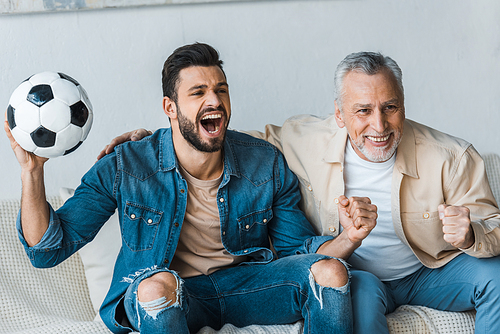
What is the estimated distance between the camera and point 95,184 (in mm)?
1723

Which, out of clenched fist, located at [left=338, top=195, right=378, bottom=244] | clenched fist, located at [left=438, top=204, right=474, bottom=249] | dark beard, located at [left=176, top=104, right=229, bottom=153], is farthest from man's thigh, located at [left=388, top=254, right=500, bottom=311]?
dark beard, located at [left=176, top=104, right=229, bottom=153]

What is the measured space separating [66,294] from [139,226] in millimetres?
527

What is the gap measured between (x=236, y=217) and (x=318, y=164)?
37 centimetres

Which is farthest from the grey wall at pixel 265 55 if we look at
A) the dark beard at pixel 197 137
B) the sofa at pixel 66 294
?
the dark beard at pixel 197 137

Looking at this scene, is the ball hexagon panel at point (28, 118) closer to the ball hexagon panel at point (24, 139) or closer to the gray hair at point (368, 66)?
the ball hexagon panel at point (24, 139)

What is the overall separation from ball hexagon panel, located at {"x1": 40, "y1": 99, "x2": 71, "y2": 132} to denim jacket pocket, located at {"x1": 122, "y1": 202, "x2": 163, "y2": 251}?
397mm

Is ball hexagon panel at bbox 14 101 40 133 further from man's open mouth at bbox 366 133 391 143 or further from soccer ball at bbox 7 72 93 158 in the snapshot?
man's open mouth at bbox 366 133 391 143

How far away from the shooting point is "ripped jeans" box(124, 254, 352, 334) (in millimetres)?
1438

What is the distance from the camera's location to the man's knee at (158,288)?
4.68 feet

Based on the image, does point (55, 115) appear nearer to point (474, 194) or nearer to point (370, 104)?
point (370, 104)

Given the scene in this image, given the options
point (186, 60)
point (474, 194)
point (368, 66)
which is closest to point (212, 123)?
point (186, 60)

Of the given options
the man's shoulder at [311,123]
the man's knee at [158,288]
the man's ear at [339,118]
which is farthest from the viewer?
the man's shoulder at [311,123]

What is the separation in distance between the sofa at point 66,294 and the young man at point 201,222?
28cm

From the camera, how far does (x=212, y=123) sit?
186cm
